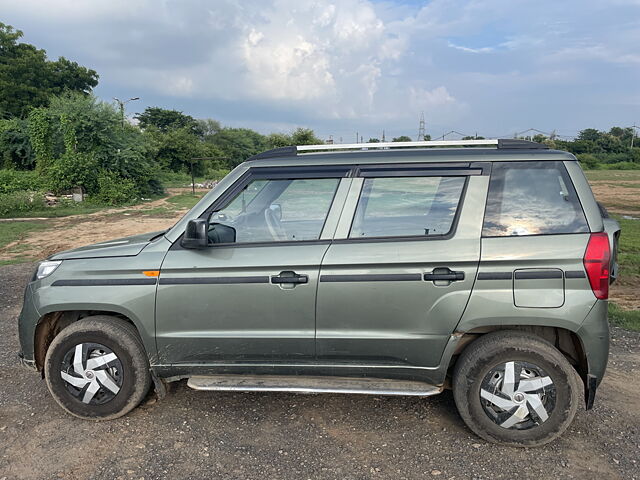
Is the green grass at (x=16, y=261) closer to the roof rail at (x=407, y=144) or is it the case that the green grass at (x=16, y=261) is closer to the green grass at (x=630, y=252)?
the roof rail at (x=407, y=144)

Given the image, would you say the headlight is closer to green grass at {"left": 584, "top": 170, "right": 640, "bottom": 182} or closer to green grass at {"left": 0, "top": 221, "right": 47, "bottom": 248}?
green grass at {"left": 0, "top": 221, "right": 47, "bottom": 248}

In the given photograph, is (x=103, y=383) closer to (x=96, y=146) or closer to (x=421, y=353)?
(x=421, y=353)

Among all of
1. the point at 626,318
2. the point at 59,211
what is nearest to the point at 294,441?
the point at 626,318

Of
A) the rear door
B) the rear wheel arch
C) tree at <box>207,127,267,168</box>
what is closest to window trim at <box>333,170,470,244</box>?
the rear door

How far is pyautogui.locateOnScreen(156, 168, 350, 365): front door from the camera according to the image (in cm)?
316

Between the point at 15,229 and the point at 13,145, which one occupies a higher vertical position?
the point at 13,145

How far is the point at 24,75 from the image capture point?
4400 centimetres

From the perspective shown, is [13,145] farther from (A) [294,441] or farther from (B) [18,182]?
(A) [294,441]

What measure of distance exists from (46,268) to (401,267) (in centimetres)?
252

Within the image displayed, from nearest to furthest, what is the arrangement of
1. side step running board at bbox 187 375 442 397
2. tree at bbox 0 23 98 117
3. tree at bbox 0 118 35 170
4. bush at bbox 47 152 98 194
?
1. side step running board at bbox 187 375 442 397
2. bush at bbox 47 152 98 194
3. tree at bbox 0 118 35 170
4. tree at bbox 0 23 98 117

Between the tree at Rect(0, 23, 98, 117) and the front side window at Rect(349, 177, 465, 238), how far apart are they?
→ 46.4m

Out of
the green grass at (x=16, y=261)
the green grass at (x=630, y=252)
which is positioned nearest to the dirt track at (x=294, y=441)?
the green grass at (x=630, y=252)

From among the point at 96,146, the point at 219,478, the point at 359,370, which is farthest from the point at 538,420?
the point at 96,146

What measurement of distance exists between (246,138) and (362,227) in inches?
3317
